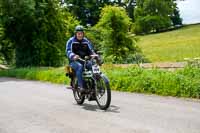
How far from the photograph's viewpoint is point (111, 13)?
107 ft

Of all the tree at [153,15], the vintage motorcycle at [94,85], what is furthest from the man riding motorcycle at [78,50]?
the tree at [153,15]

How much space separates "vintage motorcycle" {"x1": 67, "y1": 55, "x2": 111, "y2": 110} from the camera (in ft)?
36.4

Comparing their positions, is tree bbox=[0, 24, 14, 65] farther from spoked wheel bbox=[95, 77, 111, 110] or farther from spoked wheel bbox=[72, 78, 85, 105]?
spoked wheel bbox=[95, 77, 111, 110]

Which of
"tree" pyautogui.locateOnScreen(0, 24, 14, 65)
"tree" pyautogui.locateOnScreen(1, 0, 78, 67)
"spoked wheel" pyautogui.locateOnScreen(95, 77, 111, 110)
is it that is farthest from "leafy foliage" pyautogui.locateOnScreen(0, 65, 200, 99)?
"tree" pyautogui.locateOnScreen(0, 24, 14, 65)

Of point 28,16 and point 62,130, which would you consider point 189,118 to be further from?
point 28,16

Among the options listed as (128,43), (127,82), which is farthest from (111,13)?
(127,82)

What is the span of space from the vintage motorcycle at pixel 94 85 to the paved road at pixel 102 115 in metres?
0.21

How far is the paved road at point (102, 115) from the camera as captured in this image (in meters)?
8.76

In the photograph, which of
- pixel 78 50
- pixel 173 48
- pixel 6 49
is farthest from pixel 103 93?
pixel 173 48

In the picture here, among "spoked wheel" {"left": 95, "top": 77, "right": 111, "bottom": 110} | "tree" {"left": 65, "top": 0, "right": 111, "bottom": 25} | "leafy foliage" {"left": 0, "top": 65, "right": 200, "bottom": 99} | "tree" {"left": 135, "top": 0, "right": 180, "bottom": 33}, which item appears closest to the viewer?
"spoked wheel" {"left": 95, "top": 77, "right": 111, "bottom": 110}

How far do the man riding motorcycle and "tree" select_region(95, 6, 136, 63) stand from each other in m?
19.6

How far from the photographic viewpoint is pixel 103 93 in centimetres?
1122

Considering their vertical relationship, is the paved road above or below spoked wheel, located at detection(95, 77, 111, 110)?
below

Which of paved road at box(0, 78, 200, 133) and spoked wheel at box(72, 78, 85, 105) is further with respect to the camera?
→ spoked wheel at box(72, 78, 85, 105)
